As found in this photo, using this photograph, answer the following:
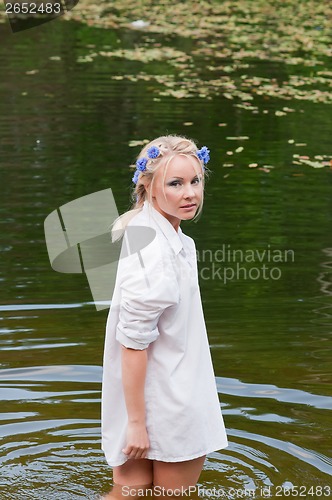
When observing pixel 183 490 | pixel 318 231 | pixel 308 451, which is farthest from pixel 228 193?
pixel 183 490

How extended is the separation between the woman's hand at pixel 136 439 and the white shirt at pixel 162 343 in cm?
6

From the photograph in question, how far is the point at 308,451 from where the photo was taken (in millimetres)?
5070

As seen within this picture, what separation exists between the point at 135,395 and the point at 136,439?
160 mm

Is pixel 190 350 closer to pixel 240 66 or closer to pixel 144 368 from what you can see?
pixel 144 368

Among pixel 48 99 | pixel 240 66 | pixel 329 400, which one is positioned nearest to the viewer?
pixel 329 400

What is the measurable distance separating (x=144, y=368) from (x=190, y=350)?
21cm

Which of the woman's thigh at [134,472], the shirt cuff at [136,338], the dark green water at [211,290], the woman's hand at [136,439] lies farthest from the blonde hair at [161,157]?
the dark green water at [211,290]

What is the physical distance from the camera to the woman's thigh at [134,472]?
3.93 metres

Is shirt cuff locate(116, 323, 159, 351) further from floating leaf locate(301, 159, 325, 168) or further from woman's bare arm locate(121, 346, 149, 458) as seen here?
floating leaf locate(301, 159, 325, 168)

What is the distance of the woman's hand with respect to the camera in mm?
3707

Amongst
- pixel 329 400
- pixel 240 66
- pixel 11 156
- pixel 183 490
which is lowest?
pixel 240 66

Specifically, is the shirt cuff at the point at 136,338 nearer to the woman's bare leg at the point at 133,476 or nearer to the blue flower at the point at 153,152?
the woman's bare leg at the point at 133,476

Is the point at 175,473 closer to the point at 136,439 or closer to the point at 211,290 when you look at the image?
the point at 136,439

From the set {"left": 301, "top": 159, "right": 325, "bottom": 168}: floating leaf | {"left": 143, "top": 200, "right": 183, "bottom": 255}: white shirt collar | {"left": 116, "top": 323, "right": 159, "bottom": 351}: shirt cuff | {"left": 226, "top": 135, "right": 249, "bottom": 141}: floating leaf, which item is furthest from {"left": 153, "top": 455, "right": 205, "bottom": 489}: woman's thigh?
{"left": 226, "top": 135, "right": 249, "bottom": 141}: floating leaf
